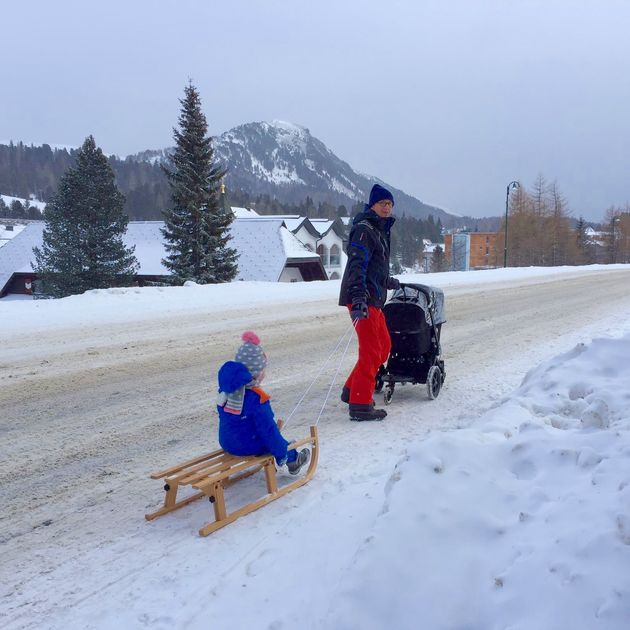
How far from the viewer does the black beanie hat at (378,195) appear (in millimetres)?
5378

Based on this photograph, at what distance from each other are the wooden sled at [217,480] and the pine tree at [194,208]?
2721cm

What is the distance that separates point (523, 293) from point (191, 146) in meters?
20.8

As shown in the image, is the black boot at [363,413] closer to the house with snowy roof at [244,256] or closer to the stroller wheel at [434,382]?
the stroller wheel at [434,382]

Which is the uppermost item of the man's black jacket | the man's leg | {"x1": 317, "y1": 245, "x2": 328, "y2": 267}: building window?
{"x1": 317, "y1": 245, "x2": 328, "y2": 267}: building window

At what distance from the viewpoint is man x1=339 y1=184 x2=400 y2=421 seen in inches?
209

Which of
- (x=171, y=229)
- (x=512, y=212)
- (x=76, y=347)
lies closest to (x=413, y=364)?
(x=76, y=347)

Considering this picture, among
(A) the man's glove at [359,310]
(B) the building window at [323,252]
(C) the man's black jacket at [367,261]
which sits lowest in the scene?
(A) the man's glove at [359,310]

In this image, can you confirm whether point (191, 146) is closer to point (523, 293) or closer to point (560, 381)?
point (523, 293)

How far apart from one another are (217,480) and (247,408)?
581mm

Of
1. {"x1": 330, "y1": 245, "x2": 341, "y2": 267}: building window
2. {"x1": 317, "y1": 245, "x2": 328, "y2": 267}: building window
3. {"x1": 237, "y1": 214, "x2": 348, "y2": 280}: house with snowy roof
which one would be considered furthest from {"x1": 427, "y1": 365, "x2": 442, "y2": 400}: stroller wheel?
{"x1": 330, "y1": 245, "x2": 341, "y2": 267}: building window

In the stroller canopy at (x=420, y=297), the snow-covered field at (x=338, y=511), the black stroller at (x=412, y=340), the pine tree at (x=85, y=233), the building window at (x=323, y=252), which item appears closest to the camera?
the snow-covered field at (x=338, y=511)

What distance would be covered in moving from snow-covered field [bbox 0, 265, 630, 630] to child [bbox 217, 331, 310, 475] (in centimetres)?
34

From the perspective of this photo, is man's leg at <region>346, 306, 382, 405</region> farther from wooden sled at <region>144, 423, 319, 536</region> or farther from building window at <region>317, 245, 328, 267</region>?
building window at <region>317, 245, 328, 267</region>

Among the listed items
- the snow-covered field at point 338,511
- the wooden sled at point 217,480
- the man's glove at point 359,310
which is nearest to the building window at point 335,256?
the snow-covered field at point 338,511
